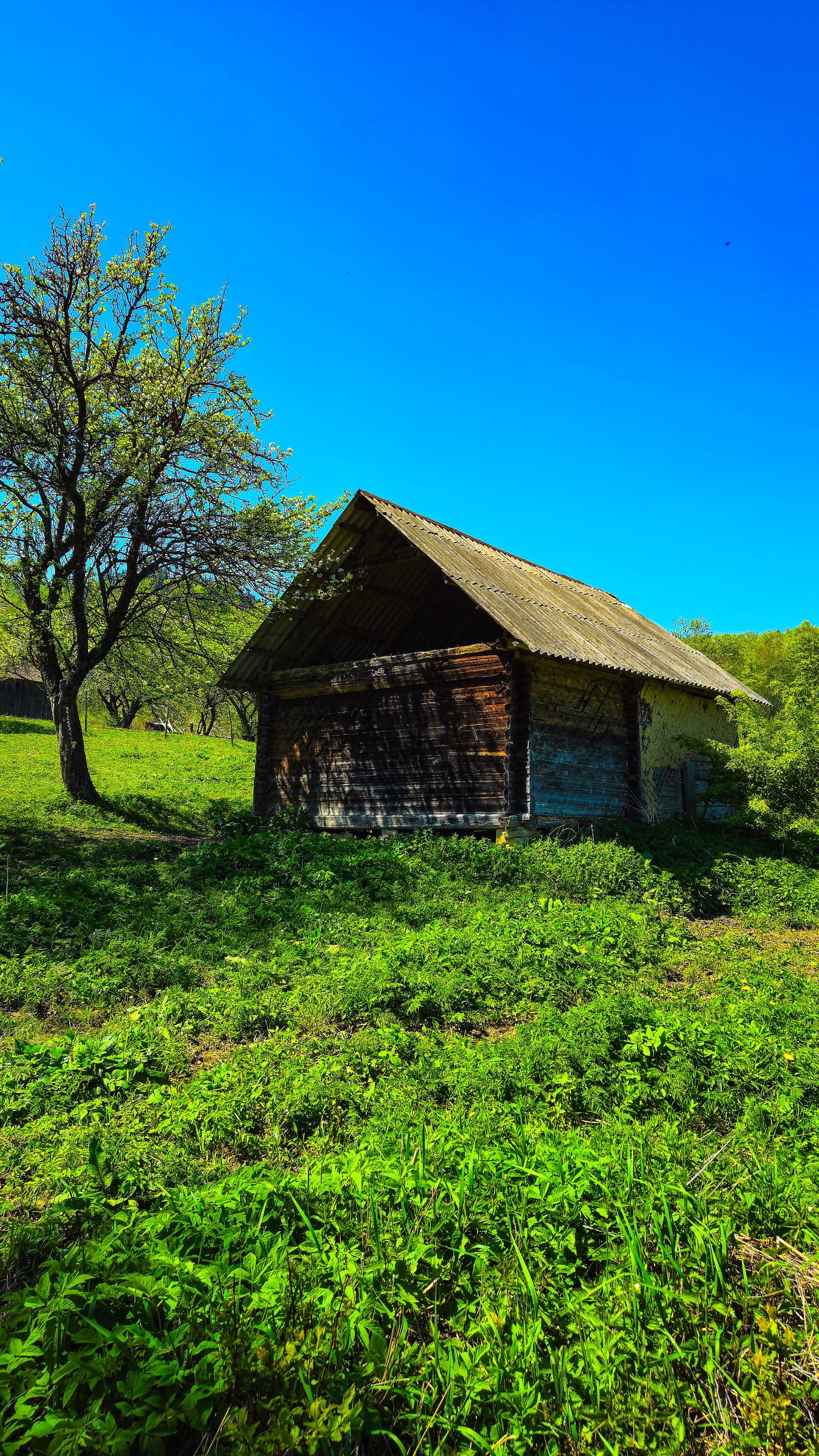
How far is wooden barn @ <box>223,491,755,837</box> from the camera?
14.0 metres

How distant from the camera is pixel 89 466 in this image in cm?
1584

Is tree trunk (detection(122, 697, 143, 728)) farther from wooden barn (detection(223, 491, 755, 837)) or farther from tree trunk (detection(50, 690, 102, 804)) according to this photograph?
wooden barn (detection(223, 491, 755, 837))

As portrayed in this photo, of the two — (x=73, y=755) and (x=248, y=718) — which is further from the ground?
(x=248, y=718)

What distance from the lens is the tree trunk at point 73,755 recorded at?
17438 mm

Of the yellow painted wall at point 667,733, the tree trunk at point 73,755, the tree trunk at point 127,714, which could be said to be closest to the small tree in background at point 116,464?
the tree trunk at point 73,755

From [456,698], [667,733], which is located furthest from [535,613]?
[667,733]

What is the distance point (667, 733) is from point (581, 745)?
3.40 m

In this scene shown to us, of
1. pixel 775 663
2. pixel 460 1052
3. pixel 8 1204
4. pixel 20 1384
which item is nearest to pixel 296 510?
pixel 460 1052

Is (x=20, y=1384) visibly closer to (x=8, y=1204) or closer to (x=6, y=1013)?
(x=8, y=1204)

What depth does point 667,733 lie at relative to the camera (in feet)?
57.4

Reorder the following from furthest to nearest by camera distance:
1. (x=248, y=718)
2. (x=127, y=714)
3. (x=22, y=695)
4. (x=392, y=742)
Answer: (x=248, y=718)
(x=22, y=695)
(x=127, y=714)
(x=392, y=742)

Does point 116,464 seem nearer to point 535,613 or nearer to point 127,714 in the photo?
point 535,613

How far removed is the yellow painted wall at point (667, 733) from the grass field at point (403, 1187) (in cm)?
816

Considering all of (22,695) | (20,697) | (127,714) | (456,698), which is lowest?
(127,714)
